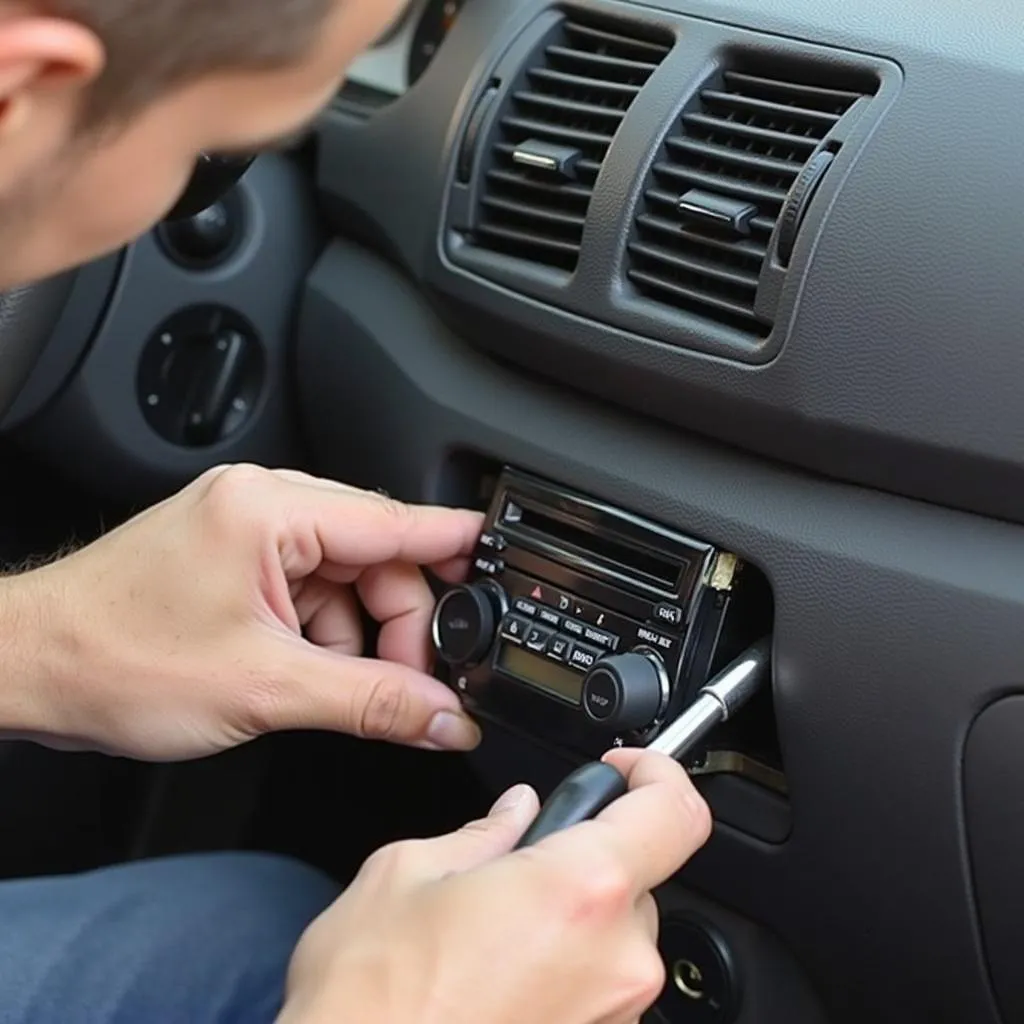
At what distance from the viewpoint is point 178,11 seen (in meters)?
0.47

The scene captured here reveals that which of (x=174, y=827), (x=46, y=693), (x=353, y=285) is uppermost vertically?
(x=353, y=285)

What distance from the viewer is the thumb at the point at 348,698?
82cm

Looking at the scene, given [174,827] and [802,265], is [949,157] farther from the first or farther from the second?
[174,827]

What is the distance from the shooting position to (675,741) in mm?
775

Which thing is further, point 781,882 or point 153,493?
point 153,493

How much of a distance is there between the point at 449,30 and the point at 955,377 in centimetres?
42

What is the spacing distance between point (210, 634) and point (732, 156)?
1.07 feet

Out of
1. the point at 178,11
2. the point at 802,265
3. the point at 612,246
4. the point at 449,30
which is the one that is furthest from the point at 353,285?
the point at 178,11

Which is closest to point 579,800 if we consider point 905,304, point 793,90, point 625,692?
point 625,692

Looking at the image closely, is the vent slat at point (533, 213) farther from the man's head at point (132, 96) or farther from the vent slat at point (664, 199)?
the man's head at point (132, 96)

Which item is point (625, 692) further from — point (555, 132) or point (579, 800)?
point (555, 132)

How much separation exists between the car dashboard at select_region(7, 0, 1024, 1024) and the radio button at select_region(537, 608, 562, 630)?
13 millimetres

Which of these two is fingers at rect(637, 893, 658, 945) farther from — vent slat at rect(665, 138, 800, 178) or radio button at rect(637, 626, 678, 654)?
vent slat at rect(665, 138, 800, 178)

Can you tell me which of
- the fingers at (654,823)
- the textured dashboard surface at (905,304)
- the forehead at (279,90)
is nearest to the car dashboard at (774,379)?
the textured dashboard surface at (905,304)
